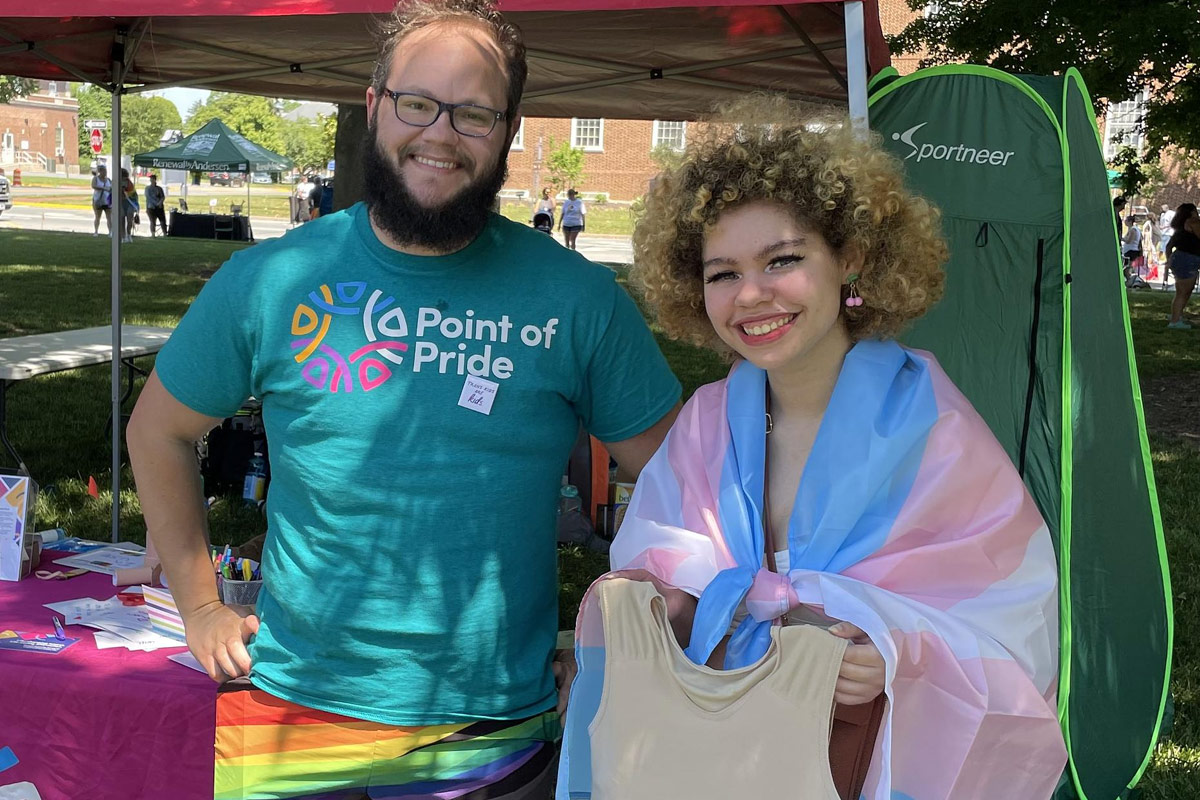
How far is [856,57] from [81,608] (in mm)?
2454

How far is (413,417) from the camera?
186cm

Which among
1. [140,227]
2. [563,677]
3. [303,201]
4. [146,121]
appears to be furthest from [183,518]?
[146,121]

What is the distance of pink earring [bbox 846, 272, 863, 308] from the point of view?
5.62ft

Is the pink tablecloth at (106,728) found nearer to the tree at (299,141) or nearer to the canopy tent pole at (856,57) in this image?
the canopy tent pole at (856,57)

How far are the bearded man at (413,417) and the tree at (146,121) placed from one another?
66.3 meters

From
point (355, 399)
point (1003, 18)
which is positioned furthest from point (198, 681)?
point (1003, 18)

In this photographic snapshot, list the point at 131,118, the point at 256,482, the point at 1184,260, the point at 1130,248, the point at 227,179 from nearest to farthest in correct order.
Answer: the point at 256,482, the point at 1184,260, the point at 1130,248, the point at 227,179, the point at 131,118

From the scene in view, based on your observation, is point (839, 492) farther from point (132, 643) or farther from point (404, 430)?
point (132, 643)

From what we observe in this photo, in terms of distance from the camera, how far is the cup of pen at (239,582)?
2.91m

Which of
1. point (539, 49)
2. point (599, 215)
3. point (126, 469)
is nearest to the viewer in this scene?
point (539, 49)

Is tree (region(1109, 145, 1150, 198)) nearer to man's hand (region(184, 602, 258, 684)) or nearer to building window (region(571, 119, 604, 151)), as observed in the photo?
man's hand (region(184, 602, 258, 684))

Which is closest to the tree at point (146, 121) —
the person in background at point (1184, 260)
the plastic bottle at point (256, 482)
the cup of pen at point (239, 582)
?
the person in background at point (1184, 260)

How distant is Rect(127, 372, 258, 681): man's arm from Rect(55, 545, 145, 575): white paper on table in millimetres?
1466

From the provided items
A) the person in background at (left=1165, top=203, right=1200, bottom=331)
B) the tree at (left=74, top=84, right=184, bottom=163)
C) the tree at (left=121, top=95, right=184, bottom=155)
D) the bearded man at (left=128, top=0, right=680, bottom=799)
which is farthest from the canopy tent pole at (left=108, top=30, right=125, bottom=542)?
the tree at (left=74, top=84, right=184, bottom=163)
